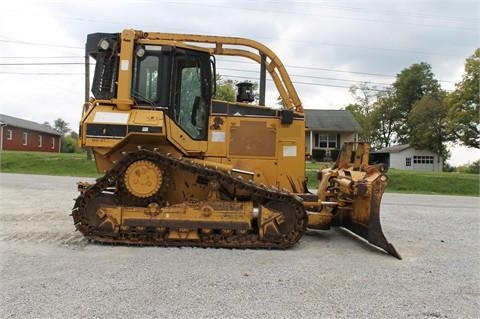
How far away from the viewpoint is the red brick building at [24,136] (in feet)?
161

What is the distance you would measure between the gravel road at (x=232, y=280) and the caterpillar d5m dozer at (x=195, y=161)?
37 cm

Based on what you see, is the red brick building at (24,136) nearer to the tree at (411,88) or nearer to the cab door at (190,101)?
the cab door at (190,101)

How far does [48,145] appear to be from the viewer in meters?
59.4

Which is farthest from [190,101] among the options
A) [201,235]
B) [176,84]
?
[201,235]

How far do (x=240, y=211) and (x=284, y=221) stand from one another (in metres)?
0.70

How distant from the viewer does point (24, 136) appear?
53094mm

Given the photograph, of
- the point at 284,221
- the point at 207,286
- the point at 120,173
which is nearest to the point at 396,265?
the point at 284,221

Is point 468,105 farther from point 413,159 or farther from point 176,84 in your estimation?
point 176,84

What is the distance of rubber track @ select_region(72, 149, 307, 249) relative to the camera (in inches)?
269

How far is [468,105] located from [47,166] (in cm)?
3927

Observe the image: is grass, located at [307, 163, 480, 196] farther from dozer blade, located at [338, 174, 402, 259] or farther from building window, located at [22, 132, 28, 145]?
building window, located at [22, 132, 28, 145]

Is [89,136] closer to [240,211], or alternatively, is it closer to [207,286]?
[240,211]

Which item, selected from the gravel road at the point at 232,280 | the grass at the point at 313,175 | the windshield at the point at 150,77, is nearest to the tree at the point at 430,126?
the grass at the point at 313,175

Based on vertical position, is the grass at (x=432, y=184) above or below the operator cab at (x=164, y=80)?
below
